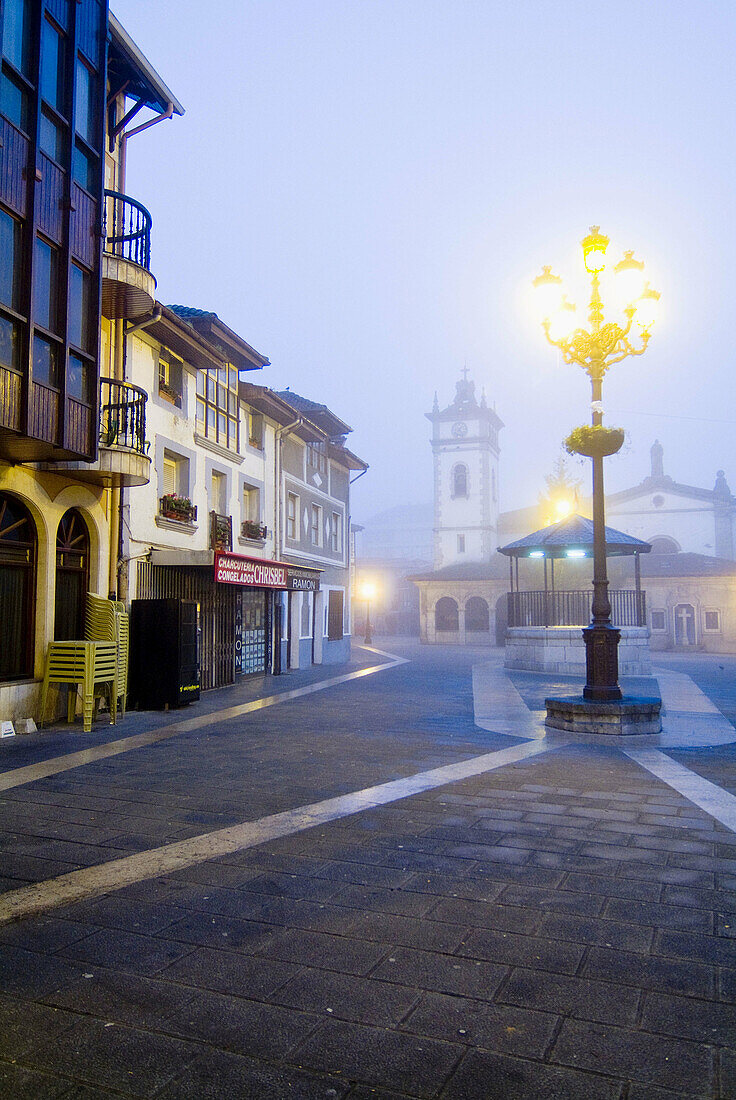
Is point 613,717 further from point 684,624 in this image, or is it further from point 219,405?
point 684,624

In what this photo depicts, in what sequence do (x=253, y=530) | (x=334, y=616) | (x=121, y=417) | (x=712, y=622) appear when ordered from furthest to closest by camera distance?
(x=712, y=622) < (x=334, y=616) < (x=253, y=530) < (x=121, y=417)

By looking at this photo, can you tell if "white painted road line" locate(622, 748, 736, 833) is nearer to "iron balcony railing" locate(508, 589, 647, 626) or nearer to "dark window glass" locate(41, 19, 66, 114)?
"dark window glass" locate(41, 19, 66, 114)

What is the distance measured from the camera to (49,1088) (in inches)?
98.3

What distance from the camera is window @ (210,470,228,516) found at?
56.9 ft

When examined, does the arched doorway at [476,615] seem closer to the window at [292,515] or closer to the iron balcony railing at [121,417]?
the window at [292,515]

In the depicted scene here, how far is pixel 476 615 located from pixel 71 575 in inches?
1454

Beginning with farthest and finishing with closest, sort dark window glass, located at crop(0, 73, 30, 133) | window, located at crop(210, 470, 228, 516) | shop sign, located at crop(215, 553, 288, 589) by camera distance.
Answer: window, located at crop(210, 470, 228, 516) → shop sign, located at crop(215, 553, 288, 589) → dark window glass, located at crop(0, 73, 30, 133)

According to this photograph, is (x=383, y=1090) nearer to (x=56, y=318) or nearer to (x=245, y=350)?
(x=56, y=318)

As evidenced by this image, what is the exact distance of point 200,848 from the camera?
5059 millimetres

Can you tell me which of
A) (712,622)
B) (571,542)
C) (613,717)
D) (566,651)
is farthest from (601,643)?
(712,622)

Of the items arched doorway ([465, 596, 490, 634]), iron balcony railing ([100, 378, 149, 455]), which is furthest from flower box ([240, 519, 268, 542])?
arched doorway ([465, 596, 490, 634])

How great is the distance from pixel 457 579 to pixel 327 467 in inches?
892

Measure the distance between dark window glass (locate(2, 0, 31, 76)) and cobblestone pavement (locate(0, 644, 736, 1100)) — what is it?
28.1 feet

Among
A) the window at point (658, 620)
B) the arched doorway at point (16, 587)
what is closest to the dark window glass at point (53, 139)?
the arched doorway at point (16, 587)
